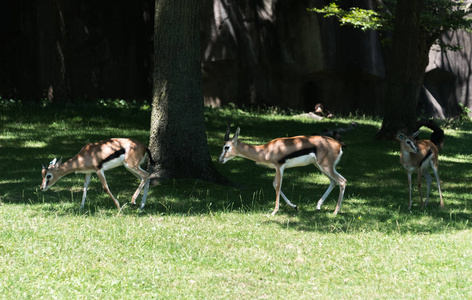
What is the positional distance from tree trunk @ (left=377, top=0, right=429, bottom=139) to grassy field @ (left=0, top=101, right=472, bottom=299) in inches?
142

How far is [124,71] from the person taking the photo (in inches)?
1101

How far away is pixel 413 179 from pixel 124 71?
16.0 metres

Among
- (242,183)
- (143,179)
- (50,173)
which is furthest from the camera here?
(242,183)

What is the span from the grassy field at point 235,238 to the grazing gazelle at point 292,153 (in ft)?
2.05

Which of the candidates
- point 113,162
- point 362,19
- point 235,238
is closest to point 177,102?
point 113,162

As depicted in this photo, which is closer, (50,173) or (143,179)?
(50,173)

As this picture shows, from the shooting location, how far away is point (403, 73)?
64.6ft

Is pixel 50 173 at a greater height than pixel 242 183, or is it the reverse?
pixel 50 173

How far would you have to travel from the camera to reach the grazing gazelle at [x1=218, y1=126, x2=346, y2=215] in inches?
434

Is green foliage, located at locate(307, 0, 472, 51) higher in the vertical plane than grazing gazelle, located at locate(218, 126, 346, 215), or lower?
higher

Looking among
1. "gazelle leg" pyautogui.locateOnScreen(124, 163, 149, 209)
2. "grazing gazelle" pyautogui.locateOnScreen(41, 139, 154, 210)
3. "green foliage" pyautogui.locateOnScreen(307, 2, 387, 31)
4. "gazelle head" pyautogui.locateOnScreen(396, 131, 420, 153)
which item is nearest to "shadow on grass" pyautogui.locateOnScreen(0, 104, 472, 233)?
"gazelle leg" pyautogui.locateOnScreen(124, 163, 149, 209)

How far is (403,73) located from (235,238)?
11.9m

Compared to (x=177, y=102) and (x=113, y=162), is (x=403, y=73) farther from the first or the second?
(x=113, y=162)

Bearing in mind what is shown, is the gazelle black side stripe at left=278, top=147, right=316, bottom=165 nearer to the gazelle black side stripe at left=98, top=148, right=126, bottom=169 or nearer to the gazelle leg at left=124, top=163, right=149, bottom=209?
the gazelle leg at left=124, top=163, right=149, bottom=209
